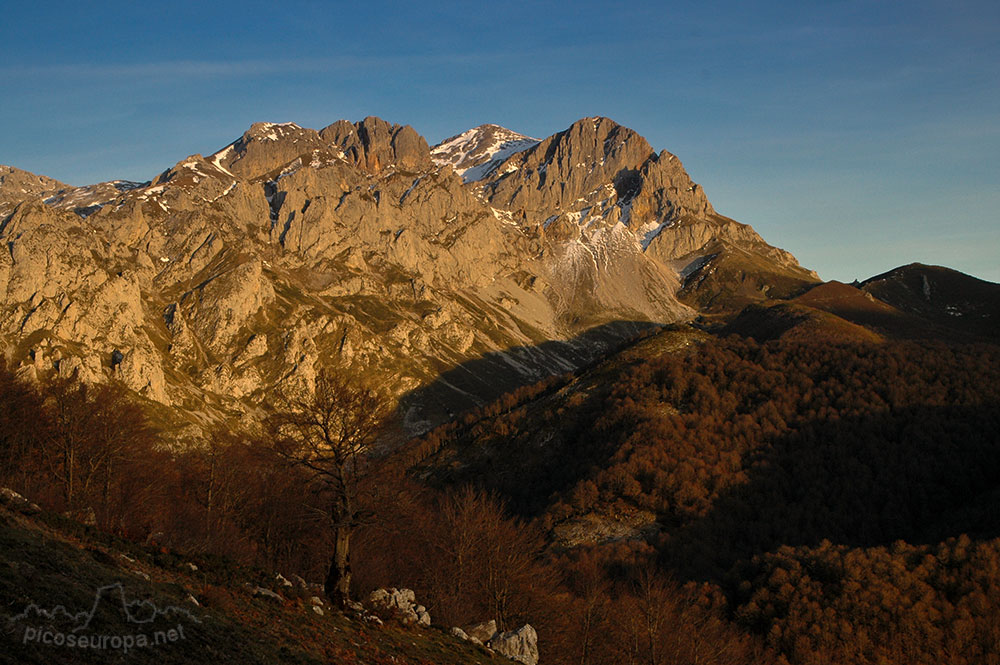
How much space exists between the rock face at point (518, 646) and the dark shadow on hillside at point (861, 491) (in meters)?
53.5

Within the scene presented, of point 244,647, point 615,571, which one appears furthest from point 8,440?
point 615,571

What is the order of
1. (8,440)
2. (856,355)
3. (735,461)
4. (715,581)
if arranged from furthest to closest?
(856,355) → (735,461) → (715,581) → (8,440)

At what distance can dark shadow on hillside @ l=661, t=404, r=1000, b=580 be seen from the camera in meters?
83.5

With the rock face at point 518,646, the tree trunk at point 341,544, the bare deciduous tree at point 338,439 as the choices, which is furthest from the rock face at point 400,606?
the rock face at point 518,646

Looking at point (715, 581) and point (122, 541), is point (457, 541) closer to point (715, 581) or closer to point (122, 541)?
point (122, 541)

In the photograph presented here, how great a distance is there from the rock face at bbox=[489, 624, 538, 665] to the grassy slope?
210 cm

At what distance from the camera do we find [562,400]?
132 m

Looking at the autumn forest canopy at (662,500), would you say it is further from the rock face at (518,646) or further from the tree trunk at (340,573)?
the rock face at (518,646)

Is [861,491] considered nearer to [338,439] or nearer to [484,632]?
[484,632]

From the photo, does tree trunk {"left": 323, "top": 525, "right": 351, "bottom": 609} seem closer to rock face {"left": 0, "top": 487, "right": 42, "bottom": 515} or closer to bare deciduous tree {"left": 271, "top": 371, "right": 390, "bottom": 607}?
bare deciduous tree {"left": 271, "top": 371, "right": 390, "bottom": 607}

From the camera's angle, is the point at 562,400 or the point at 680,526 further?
the point at 562,400

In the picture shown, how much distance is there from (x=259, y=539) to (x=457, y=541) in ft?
46.7

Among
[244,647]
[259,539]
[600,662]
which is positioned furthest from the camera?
[259,539]

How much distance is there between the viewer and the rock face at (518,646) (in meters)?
28.0
